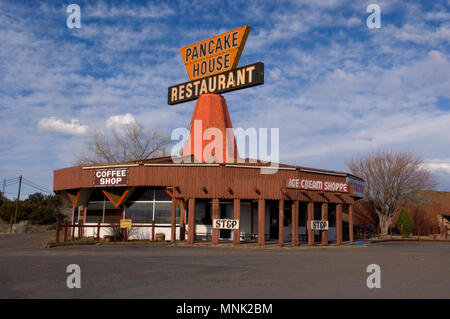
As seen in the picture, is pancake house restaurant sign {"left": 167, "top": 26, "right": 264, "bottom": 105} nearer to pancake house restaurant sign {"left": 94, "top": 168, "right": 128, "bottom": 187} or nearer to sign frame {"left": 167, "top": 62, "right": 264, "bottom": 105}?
sign frame {"left": 167, "top": 62, "right": 264, "bottom": 105}

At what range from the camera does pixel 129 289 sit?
8.88 metres

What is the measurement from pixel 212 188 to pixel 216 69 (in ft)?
34.6

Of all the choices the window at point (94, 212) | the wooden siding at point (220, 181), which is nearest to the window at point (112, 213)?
the window at point (94, 212)

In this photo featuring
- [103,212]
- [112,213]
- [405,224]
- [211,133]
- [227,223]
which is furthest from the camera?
[405,224]

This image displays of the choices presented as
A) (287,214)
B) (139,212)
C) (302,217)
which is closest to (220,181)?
(139,212)

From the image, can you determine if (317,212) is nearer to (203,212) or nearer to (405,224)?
(203,212)

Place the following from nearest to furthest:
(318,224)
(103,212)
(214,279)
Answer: (214,279) < (318,224) < (103,212)

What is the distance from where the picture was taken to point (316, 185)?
2441cm

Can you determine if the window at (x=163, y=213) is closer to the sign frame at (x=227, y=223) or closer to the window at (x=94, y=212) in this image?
the sign frame at (x=227, y=223)

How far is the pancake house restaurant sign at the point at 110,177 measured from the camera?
24.5 meters

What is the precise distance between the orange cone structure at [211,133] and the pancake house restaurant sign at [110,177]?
5.70 meters

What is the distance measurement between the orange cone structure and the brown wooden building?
2.30 metres

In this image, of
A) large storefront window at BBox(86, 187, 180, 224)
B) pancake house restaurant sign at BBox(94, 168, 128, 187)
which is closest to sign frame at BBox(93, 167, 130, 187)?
pancake house restaurant sign at BBox(94, 168, 128, 187)
